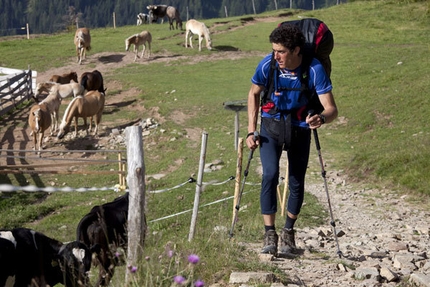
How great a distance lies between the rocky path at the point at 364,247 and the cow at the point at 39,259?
1.51 meters

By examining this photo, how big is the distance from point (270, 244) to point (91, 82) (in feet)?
55.2

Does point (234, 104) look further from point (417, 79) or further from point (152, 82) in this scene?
point (152, 82)

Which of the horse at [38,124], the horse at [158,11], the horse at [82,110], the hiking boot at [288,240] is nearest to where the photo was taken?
the hiking boot at [288,240]

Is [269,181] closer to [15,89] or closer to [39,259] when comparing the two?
[39,259]

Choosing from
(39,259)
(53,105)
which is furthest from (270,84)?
(53,105)

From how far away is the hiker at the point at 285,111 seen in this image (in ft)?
16.5

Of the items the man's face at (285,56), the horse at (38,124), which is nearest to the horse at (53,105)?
the horse at (38,124)

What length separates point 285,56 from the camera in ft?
16.4

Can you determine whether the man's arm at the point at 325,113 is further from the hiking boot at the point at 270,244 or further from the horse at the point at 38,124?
the horse at the point at 38,124

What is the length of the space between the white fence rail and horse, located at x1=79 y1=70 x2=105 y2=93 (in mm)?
2398

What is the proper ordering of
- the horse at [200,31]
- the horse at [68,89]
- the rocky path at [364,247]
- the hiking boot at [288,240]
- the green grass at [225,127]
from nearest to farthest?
the rocky path at [364,247]
the hiking boot at [288,240]
the green grass at [225,127]
the horse at [68,89]
the horse at [200,31]

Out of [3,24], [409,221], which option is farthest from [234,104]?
[3,24]

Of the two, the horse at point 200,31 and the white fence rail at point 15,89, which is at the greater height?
the horse at point 200,31

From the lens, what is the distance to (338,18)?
111 feet
